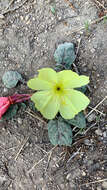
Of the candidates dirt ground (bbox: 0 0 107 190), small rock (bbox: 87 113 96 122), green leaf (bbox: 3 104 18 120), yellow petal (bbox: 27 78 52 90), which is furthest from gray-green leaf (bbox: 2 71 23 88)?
small rock (bbox: 87 113 96 122)

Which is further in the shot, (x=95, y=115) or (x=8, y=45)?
(x=8, y=45)

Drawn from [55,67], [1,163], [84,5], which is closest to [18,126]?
[1,163]

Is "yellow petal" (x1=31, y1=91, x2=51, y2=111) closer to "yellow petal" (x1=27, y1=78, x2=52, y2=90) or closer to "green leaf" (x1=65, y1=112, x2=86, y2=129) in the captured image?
"yellow petal" (x1=27, y1=78, x2=52, y2=90)

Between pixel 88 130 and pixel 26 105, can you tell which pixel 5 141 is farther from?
pixel 88 130

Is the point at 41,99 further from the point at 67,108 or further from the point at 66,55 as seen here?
the point at 66,55

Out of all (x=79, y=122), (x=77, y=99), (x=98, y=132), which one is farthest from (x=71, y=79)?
(x=98, y=132)

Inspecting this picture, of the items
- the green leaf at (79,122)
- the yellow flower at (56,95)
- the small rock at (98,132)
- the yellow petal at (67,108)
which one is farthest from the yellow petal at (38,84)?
the small rock at (98,132)

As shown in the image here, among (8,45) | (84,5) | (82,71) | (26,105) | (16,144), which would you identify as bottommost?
(16,144)
